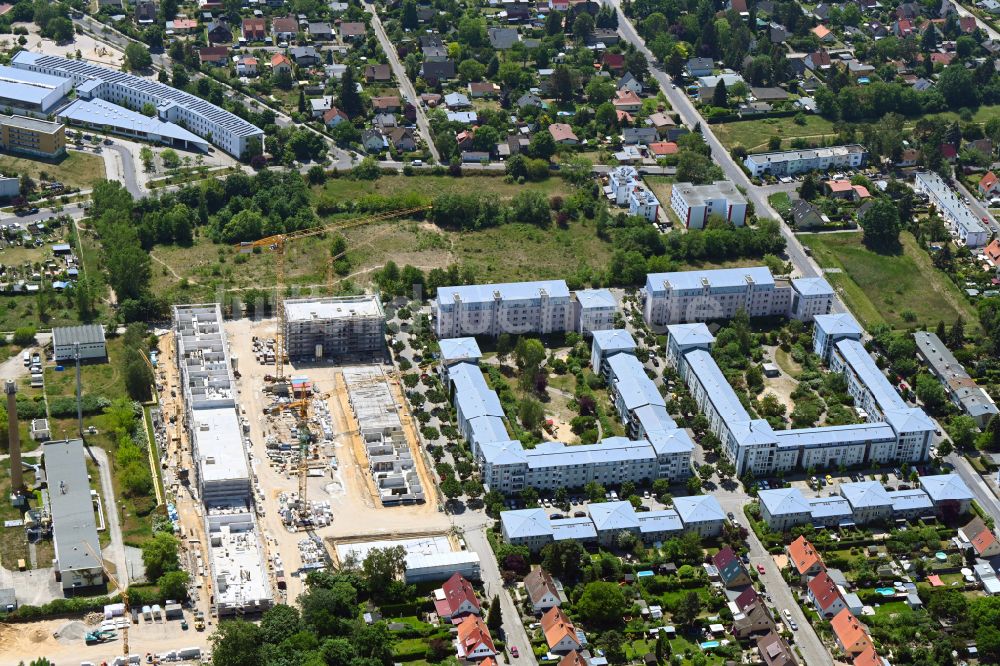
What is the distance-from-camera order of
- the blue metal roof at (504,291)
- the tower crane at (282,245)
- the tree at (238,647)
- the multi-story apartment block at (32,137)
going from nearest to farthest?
the tree at (238,647), the tower crane at (282,245), the blue metal roof at (504,291), the multi-story apartment block at (32,137)

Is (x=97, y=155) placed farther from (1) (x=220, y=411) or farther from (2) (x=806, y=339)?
(2) (x=806, y=339)

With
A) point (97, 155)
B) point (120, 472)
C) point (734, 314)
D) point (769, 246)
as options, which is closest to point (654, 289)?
point (734, 314)

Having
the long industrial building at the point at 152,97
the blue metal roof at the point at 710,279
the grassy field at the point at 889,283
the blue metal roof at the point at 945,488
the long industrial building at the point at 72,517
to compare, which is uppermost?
the long industrial building at the point at 152,97

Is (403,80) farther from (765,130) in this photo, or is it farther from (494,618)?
(494,618)

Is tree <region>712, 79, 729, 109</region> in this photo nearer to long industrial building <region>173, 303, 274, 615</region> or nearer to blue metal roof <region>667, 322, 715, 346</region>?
blue metal roof <region>667, 322, 715, 346</region>

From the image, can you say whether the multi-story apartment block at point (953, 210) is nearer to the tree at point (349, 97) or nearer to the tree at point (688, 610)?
the tree at point (349, 97)

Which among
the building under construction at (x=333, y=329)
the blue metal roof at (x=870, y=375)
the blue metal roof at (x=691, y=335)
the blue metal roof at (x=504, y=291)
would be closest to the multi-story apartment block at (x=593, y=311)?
the blue metal roof at (x=504, y=291)
